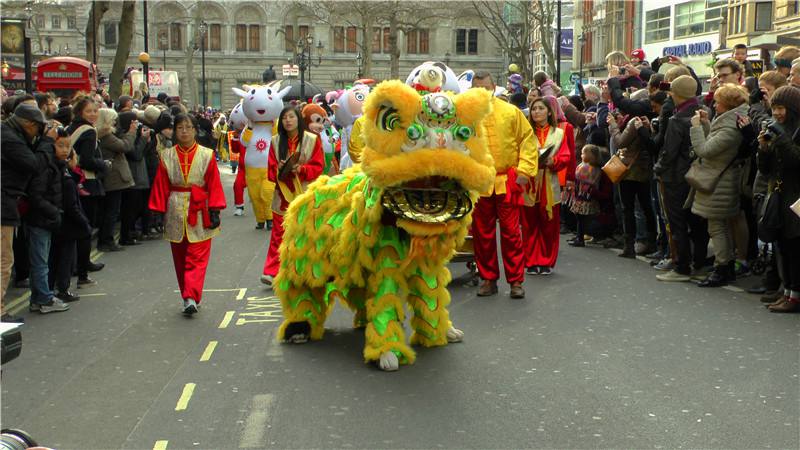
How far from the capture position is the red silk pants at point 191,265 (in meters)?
9.27

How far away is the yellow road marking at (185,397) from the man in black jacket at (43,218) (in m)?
3.50

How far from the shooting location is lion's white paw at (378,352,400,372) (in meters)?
6.91

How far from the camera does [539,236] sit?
1101 centimetres

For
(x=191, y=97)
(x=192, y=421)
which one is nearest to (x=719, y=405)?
(x=192, y=421)

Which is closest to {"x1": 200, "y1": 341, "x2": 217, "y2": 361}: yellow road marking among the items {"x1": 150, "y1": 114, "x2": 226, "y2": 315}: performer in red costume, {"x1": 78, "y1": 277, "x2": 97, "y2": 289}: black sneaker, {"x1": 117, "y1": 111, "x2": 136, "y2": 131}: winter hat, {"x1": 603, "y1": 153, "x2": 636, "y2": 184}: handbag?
{"x1": 150, "y1": 114, "x2": 226, "y2": 315}: performer in red costume

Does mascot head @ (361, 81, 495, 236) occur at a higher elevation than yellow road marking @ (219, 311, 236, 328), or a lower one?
higher

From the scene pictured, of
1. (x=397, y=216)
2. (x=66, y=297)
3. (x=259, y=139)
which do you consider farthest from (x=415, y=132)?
(x=259, y=139)

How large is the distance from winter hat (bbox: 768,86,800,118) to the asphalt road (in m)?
1.85

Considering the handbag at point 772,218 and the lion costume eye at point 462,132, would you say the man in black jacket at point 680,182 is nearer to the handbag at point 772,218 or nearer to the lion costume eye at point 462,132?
the handbag at point 772,218

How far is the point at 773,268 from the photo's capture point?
9.57 metres

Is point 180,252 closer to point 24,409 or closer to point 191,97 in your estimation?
point 24,409

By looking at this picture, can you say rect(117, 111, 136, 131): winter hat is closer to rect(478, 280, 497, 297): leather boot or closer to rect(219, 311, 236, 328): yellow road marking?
rect(219, 311, 236, 328): yellow road marking

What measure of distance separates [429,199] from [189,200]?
347 centimetres

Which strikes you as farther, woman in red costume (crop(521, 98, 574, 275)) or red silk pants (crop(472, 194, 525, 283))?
woman in red costume (crop(521, 98, 574, 275))
